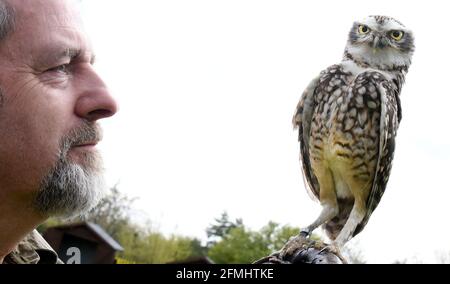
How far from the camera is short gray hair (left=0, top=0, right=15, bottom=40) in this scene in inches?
54.6

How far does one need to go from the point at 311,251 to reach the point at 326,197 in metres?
0.27

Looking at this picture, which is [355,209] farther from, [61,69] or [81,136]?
[61,69]

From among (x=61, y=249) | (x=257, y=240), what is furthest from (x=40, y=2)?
(x=61, y=249)

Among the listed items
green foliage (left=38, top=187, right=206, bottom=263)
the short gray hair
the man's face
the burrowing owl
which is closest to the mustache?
the man's face

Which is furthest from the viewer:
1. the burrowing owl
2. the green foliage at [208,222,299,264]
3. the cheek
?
the green foliage at [208,222,299,264]

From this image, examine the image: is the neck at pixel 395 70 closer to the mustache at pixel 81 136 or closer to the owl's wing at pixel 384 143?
the owl's wing at pixel 384 143

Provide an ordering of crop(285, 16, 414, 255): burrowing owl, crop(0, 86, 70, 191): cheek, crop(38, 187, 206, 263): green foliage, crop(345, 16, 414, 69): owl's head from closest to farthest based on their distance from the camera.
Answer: crop(0, 86, 70, 191): cheek, crop(285, 16, 414, 255): burrowing owl, crop(345, 16, 414, 69): owl's head, crop(38, 187, 206, 263): green foliage

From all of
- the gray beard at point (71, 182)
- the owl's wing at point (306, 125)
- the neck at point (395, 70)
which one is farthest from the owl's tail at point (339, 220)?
the gray beard at point (71, 182)

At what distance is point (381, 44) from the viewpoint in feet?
5.37

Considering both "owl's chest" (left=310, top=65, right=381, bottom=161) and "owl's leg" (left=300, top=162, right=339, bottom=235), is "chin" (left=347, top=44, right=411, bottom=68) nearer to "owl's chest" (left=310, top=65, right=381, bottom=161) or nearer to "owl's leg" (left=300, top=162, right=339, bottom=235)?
"owl's chest" (left=310, top=65, right=381, bottom=161)

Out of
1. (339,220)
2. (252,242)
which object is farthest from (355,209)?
(252,242)

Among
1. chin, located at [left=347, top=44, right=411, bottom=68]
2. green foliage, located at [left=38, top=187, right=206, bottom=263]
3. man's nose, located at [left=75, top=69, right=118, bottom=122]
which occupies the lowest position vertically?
green foliage, located at [left=38, top=187, right=206, bottom=263]

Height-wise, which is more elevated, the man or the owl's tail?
the man

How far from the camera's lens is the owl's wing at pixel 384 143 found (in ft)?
5.09
